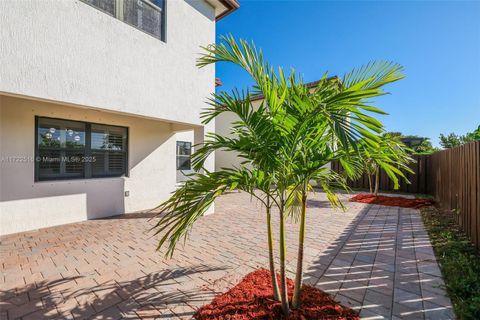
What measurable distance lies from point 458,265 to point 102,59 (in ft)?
25.7

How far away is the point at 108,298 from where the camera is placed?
278cm

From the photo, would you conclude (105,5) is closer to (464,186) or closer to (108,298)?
(108,298)

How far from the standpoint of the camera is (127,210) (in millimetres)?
7320

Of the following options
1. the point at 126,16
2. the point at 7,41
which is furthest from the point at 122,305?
the point at 126,16

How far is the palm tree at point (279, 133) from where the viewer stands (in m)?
1.81

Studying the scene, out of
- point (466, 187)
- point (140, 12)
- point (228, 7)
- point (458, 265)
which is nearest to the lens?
point (458, 265)

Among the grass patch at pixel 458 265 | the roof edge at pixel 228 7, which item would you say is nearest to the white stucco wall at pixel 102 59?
the roof edge at pixel 228 7

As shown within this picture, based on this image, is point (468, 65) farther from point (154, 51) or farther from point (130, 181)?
point (130, 181)

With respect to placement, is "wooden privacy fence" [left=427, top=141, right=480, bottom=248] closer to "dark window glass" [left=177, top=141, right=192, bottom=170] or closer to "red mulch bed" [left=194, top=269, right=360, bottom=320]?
"red mulch bed" [left=194, top=269, right=360, bottom=320]

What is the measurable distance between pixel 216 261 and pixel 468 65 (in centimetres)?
1367

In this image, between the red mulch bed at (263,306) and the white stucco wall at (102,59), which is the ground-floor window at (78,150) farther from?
the red mulch bed at (263,306)

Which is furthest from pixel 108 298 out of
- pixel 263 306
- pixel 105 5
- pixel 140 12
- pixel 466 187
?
pixel 466 187

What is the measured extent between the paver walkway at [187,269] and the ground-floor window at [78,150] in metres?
1.52

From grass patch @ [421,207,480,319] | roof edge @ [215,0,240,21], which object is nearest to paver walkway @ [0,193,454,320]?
grass patch @ [421,207,480,319]
